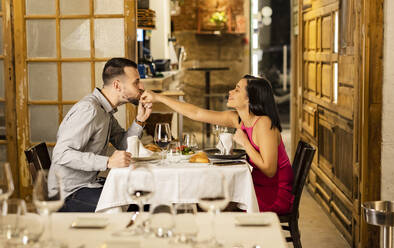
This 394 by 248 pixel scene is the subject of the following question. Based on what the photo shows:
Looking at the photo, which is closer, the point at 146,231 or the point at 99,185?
the point at 146,231

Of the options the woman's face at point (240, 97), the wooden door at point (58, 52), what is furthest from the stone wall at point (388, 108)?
the wooden door at point (58, 52)

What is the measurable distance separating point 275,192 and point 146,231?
1.81m

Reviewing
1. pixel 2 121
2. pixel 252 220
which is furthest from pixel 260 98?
pixel 2 121

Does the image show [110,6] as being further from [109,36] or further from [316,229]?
[316,229]

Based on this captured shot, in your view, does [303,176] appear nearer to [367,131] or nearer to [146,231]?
[367,131]

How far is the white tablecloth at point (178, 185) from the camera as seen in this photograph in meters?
3.29

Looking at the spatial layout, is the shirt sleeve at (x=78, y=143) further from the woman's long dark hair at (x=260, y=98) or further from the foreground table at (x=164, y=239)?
the foreground table at (x=164, y=239)

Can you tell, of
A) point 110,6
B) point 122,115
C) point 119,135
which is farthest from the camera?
point 122,115

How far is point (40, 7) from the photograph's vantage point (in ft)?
17.0

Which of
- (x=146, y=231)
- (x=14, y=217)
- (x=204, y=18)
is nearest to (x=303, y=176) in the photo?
(x=146, y=231)

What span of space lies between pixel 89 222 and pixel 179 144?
1562 millimetres

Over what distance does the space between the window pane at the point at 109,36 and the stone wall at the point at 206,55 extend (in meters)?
6.47

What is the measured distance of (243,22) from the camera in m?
11.8

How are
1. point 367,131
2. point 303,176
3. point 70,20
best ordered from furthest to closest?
point 70,20 < point 367,131 < point 303,176
